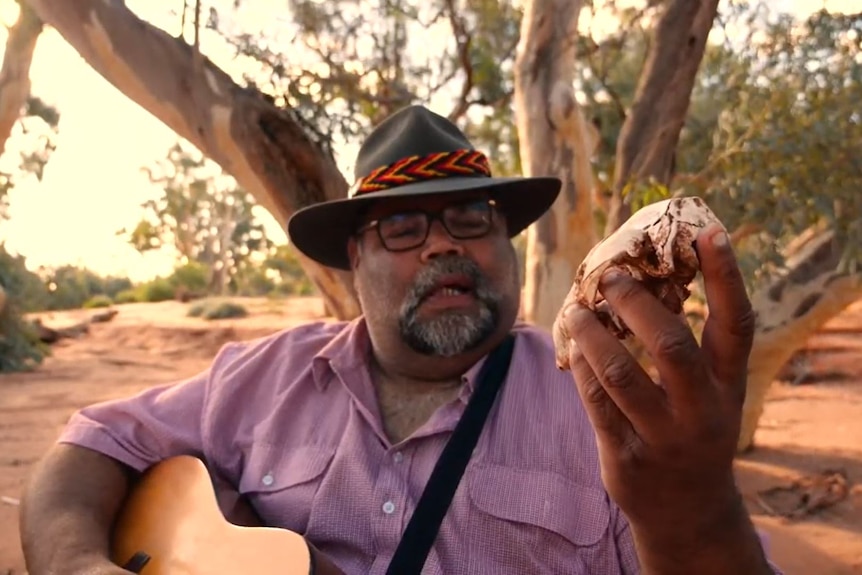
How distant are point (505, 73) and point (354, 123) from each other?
Result: 2.12 m

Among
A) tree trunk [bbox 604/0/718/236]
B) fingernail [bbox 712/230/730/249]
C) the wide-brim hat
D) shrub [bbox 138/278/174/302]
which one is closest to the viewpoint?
fingernail [bbox 712/230/730/249]

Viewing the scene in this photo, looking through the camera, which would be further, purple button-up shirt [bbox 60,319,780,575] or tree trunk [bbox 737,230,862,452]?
tree trunk [bbox 737,230,862,452]

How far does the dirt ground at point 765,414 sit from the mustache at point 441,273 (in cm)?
142

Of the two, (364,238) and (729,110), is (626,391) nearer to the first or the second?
(364,238)

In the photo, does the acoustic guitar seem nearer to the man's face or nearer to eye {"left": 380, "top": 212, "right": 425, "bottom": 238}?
the man's face

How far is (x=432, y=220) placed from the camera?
7.85ft

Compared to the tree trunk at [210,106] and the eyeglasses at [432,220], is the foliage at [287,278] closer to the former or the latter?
the tree trunk at [210,106]

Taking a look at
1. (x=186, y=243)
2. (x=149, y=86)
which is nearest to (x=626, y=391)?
(x=149, y=86)

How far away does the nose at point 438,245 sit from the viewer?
7.71 feet

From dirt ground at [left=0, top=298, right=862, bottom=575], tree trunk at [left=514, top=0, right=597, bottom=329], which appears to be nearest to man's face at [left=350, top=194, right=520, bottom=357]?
dirt ground at [left=0, top=298, right=862, bottom=575]

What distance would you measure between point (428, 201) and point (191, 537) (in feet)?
3.53

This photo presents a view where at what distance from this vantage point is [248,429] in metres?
2.38

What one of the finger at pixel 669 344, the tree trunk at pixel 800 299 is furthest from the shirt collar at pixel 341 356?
the tree trunk at pixel 800 299

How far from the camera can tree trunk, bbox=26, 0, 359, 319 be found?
4129 mm
